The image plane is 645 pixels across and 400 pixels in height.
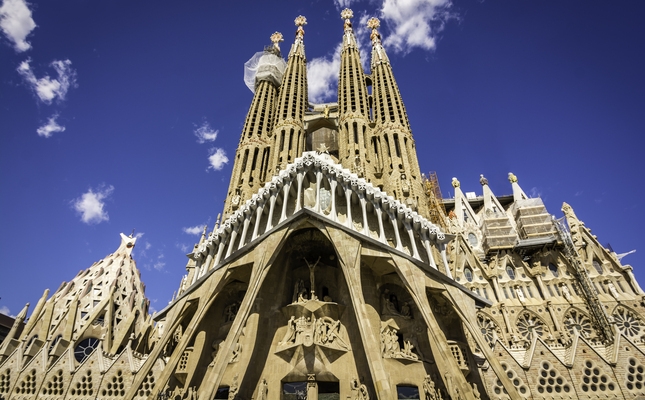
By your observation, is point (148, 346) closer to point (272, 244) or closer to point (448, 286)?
point (272, 244)

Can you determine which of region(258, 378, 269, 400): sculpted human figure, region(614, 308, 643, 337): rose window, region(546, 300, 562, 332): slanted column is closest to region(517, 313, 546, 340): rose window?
region(546, 300, 562, 332): slanted column

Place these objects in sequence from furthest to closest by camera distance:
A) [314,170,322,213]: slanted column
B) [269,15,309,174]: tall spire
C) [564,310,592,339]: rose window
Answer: [269,15,309,174]: tall spire → [564,310,592,339]: rose window → [314,170,322,213]: slanted column

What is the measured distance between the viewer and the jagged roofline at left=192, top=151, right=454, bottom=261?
51.2 feet

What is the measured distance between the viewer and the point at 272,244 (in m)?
14.6

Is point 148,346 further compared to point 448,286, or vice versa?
Result: point 148,346

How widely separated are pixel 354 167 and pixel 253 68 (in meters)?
16.8

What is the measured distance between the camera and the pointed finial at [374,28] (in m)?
32.5

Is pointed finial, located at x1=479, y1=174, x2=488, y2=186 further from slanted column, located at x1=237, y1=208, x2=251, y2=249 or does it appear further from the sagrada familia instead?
slanted column, located at x1=237, y1=208, x2=251, y2=249

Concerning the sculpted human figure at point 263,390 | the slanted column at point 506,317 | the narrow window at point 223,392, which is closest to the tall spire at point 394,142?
the slanted column at point 506,317

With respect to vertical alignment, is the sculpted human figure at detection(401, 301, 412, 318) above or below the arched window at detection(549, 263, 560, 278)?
below

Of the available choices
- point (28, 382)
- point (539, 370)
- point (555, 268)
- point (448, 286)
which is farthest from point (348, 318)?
point (555, 268)

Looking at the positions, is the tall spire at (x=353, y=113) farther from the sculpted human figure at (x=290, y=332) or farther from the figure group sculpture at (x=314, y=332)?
the sculpted human figure at (x=290, y=332)

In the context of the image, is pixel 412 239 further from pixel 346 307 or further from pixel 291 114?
pixel 291 114

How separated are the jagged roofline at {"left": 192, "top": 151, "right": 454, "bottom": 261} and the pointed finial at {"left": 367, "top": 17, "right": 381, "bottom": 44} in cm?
2061
